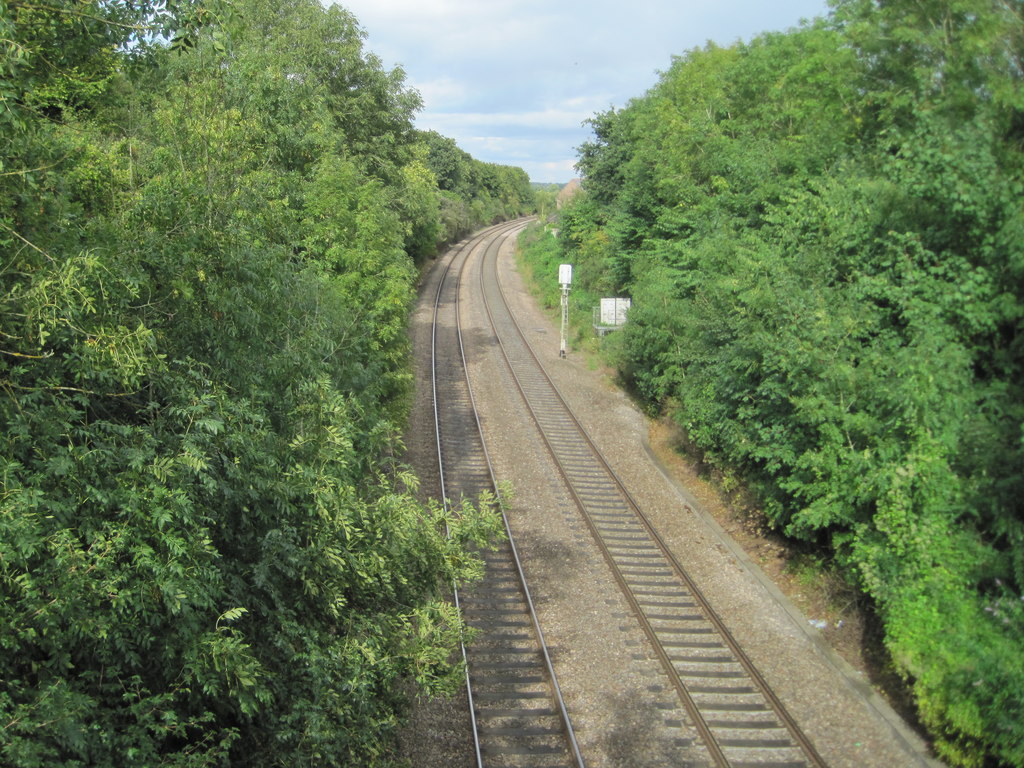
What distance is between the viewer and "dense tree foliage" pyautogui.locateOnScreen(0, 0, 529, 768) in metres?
4.52

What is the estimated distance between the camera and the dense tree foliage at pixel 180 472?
4516mm

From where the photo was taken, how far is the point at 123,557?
4918 mm

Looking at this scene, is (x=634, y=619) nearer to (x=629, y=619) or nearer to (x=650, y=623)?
(x=629, y=619)

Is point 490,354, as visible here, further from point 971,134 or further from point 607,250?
point 971,134

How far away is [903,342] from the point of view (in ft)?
35.3

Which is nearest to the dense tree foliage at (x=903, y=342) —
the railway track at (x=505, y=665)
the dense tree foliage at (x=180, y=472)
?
the railway track at (x=505, y=665)

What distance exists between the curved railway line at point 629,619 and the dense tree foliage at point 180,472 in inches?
86.4

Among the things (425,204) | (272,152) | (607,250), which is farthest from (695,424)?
(425,204)

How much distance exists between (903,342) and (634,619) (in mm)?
5650

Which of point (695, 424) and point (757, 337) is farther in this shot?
point (695, 424)

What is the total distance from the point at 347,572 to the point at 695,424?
10923mm

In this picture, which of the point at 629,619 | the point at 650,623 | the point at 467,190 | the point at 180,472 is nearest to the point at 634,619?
the point at 629,619

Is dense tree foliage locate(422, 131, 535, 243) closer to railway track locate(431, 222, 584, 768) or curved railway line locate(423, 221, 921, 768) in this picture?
curved railway line locate(423, 221, 921, 768)

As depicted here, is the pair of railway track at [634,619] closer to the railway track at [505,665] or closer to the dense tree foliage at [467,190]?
the railway track at [505,665]
